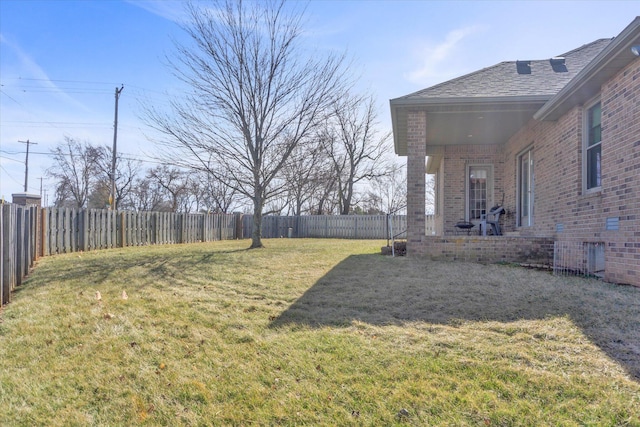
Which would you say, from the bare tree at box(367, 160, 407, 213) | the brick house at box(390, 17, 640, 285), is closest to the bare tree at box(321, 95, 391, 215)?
the bare tree at box(367, 160, 407, 213)

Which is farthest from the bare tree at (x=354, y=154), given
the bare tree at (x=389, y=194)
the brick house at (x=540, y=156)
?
the brick house at (x=540, y=156)

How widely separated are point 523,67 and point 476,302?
763cm

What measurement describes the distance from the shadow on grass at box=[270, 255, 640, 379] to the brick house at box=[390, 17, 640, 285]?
102 centimetres

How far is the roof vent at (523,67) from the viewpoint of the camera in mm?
8703

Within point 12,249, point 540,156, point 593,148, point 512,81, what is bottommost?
point 12,249

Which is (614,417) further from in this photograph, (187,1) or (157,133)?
(187,1)

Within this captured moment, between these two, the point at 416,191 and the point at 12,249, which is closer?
the point at 12,249

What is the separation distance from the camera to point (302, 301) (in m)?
4.21

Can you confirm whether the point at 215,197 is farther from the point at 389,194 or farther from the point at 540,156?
the point at 540,156

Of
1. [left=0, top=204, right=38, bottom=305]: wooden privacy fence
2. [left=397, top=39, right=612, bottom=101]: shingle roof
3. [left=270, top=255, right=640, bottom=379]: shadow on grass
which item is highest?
[left=397, top=39, right=612, bottom=101]: shingle roof

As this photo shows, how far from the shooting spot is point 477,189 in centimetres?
1084

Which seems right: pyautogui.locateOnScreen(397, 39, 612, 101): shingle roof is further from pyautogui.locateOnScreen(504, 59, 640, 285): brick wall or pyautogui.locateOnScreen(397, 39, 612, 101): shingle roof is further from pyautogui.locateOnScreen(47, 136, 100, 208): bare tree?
pyautogui.locateOnScreen(47, 136, 100, 208): bare tree

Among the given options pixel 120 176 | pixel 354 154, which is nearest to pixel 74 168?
pixel 120 176

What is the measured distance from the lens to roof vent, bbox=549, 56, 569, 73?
8395 mm
